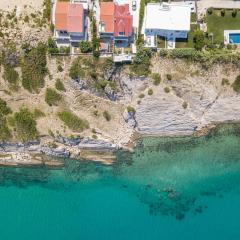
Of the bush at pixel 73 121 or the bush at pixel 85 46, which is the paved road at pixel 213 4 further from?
the bush at pixel 73 121

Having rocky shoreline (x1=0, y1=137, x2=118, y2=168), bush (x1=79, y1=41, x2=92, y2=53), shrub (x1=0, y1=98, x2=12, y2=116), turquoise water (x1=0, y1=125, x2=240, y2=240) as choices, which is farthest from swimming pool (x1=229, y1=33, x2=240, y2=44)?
shrub (x1=0, y1=98, x2=12, y2=116)

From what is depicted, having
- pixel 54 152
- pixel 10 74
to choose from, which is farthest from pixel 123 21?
pixel 54 152

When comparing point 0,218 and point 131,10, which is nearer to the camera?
point 131,10

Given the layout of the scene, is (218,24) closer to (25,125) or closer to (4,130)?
(25,125)

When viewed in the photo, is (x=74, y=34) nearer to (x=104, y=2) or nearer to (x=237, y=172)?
(x=104, y=2)

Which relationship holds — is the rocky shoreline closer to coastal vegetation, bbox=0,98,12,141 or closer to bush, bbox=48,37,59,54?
coastal vegetation, bbox=0,98,12,141

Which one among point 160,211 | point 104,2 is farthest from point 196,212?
point 104,2
